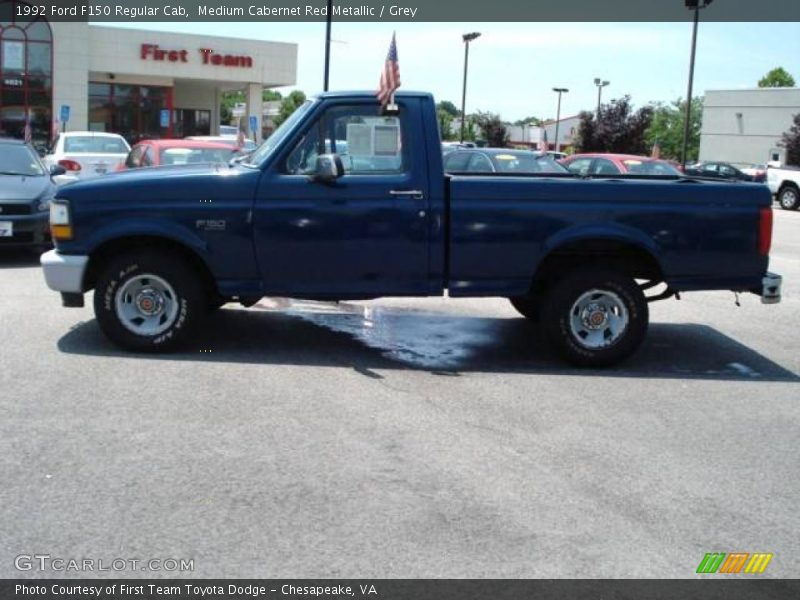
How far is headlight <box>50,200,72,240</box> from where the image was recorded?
7473mm

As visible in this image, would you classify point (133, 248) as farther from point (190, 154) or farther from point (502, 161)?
point (502, 161)

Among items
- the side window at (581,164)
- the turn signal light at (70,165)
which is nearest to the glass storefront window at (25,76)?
the turn signal light at (70,165)

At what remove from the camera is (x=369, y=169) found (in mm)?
7562

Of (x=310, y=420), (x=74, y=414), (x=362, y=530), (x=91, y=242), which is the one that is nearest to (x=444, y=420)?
(x=310, y=420)

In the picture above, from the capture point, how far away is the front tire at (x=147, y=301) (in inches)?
297

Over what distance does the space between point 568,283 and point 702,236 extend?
1.09 m

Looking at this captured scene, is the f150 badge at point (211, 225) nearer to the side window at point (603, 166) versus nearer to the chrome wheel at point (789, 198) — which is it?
the side window at point (603, 166)

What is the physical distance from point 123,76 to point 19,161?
31.6 meters

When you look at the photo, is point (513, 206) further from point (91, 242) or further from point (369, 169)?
point (91, 242)

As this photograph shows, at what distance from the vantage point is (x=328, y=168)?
729 centimetres

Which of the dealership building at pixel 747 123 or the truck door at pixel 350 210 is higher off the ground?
the dealership building at pixel 747 123

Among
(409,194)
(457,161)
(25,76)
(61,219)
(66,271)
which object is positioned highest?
(25,76)

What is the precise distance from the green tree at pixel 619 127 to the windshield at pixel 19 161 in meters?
40.2

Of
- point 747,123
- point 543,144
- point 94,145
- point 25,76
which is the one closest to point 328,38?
point 94,145
